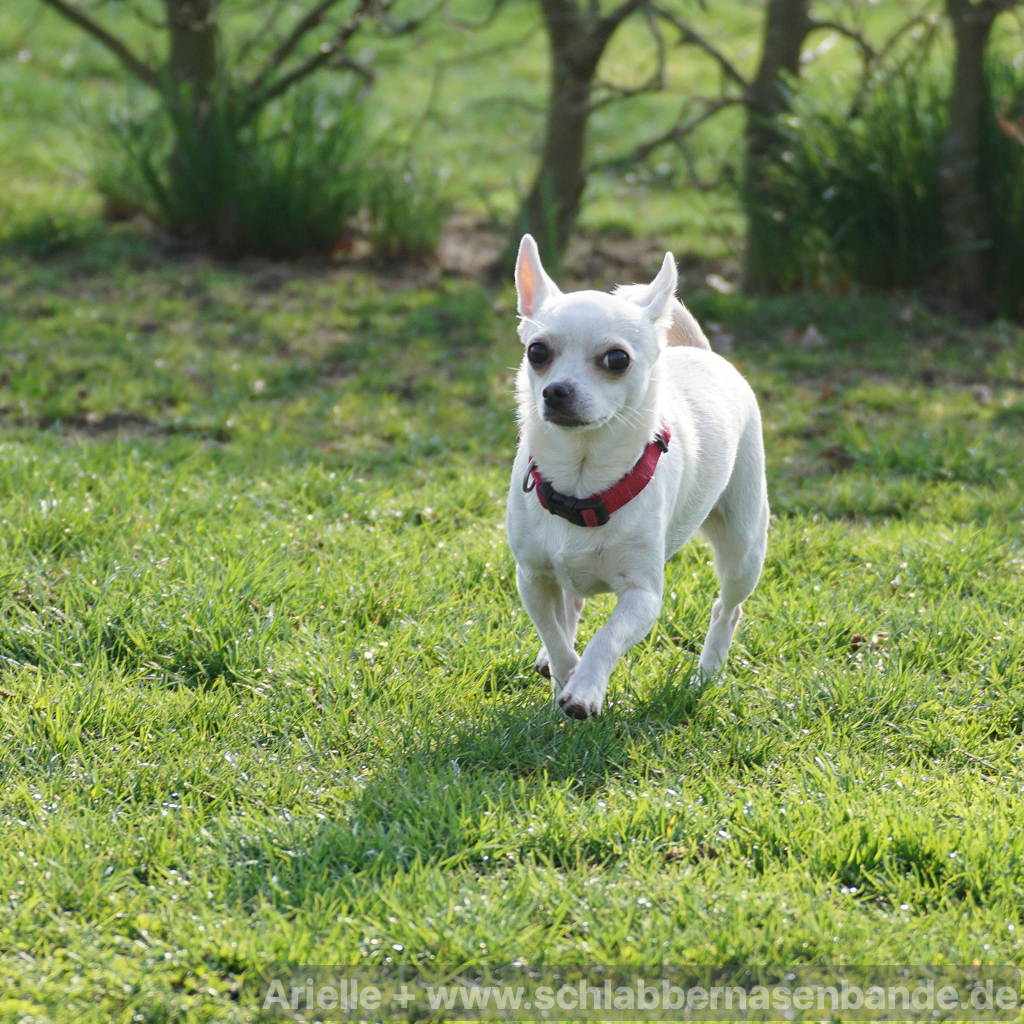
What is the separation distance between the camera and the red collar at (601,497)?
3.87 meters

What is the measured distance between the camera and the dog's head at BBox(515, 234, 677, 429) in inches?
147

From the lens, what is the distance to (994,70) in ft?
28.5

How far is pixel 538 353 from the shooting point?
3.87 metres

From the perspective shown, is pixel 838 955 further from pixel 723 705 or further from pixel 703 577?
pixel 703 577

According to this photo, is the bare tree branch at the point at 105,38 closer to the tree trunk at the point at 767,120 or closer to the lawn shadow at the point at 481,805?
the tree trunk at the point at 767,120

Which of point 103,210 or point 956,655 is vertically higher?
point 103,210

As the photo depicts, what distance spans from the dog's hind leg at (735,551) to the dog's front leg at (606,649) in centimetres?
59

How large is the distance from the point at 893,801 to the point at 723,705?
0.71m

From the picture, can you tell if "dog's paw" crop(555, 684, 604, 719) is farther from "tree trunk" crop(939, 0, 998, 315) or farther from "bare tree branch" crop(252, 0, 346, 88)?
"bare tree branch" crop(252, 0, 346, 88)

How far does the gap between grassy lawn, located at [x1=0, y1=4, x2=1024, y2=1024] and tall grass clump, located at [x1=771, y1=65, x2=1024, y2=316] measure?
1851 mm

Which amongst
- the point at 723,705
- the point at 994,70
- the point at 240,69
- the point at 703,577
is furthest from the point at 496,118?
the point at 723,705

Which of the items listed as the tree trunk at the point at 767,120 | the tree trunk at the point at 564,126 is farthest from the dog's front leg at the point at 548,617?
the tree trunk at the point at 767,120

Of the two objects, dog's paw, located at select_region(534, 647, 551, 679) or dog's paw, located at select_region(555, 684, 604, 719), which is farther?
dog's paw, located at select_region(534, 647, 551, 679)

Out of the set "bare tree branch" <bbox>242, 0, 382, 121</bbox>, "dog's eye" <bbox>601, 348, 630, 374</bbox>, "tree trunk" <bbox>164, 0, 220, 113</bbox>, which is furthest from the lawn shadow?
"tree trunk" <bbox>164, 0, 220, 113</bbox>
